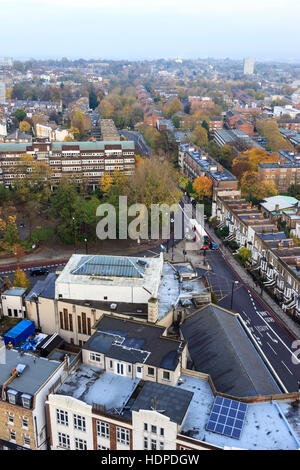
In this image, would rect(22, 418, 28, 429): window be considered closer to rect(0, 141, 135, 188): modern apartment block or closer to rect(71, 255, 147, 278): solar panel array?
rect(71, 255, 147, 278): solar panel array

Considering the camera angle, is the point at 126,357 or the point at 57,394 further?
the point at 126,357

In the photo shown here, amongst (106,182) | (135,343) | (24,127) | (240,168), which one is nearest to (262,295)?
(135,343)

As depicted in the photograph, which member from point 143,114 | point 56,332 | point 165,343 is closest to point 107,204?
point 56,332

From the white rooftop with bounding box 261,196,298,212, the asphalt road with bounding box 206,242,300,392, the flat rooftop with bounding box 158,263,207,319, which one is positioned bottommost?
the asphalt road with bounding box 206,242,300,392

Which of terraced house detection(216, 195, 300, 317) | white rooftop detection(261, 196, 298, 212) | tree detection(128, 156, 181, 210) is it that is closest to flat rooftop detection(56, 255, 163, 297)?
terraced house detection(216, 195, 300, 317)

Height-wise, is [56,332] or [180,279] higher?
[180,279]

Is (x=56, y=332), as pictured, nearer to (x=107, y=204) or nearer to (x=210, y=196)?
(x=107, y=204)
